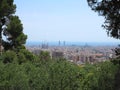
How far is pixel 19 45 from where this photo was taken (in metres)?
26.9

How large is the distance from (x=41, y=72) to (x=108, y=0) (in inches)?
449

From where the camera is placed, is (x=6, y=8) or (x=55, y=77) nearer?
(x=55, y=77)

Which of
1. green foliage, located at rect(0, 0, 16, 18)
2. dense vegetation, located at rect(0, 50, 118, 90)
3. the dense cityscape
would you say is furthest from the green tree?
dense vegetation, located at rect(0, 50, 118, 90)

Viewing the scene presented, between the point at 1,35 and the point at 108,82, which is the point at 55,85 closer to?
the point at 108,82

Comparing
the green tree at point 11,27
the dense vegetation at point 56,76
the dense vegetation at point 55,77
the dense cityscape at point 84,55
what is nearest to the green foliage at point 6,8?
the green tree at point 11,27

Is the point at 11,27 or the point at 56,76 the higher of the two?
the point at 11,27

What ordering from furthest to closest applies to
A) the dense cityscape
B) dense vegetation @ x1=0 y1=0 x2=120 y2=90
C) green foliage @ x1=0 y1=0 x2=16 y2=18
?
green foliage @ x1=0 y1=0 x2=16 y2=18 → the dense cityscape → dense vegetation @ x1=0 y1=0 x2=120 y2=90

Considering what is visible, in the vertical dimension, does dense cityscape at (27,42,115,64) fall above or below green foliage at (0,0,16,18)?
below

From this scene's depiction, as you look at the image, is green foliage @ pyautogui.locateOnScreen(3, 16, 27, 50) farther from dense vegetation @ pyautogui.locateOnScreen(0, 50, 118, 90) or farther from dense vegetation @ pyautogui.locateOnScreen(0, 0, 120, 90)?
dense vegetation @ pyautogui.locateOnScreen(0, 50, 118, 90)

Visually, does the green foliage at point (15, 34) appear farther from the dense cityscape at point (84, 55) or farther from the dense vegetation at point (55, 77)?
the dense vegetation at point (55, 77)

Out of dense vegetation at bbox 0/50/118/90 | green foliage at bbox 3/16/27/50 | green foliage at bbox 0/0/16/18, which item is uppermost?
green foliage at bbox 0/0/16/18

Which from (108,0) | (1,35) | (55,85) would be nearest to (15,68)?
(55,85)

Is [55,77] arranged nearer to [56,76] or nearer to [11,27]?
[56,76]

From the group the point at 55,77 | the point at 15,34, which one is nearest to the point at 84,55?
the point at 15,34
